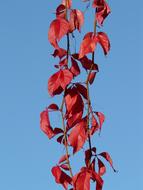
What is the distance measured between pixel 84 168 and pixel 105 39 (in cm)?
34

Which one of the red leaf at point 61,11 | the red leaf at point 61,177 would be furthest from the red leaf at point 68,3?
the red leaf at point 61,177

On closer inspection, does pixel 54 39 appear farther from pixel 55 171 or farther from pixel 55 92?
pixel 55 171

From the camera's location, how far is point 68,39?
109 cm

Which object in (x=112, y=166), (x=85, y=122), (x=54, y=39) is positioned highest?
(x=54, y=39)

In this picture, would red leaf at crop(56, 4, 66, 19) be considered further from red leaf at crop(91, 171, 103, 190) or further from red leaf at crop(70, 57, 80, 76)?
red leaf at crop(91, 171, 103, 190)

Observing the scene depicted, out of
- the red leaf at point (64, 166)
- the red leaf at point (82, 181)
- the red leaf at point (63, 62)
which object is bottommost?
the red leaf at point (82, 181)

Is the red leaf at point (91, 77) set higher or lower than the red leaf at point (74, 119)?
higher

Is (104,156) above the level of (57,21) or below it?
below

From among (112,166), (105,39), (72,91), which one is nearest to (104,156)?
(112,166)

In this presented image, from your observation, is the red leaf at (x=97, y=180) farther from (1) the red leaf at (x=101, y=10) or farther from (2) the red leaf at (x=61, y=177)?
(1) the red leaf at (x=101, y=10)

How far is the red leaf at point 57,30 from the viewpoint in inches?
41.6

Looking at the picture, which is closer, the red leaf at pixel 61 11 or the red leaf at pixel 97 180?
the red leaf at pixel 97 180

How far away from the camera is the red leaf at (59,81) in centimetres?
105

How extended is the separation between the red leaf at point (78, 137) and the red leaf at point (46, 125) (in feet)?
0.19
